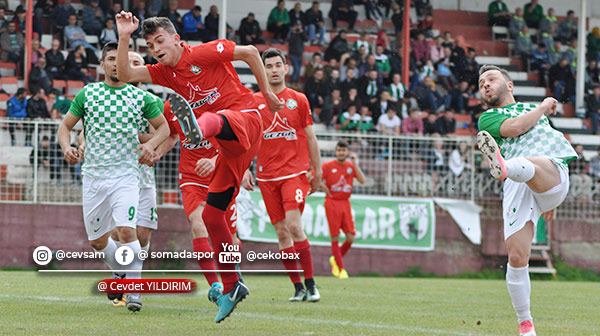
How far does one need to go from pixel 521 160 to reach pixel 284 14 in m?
17.1

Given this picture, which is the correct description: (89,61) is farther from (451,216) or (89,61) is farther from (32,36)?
(451,216)

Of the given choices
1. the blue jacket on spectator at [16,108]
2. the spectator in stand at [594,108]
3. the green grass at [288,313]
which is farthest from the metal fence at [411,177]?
the spectator in stand at [594,108]

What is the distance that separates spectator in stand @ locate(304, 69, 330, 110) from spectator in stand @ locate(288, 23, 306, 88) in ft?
1.99

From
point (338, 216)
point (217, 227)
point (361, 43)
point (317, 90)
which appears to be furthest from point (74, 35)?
point (217, 227)

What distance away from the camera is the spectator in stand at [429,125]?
62.6ft

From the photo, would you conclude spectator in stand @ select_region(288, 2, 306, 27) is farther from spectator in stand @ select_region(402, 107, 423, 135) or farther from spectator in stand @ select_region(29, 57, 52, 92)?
spectator in stand @ select_region(29, 57, 52, 92)

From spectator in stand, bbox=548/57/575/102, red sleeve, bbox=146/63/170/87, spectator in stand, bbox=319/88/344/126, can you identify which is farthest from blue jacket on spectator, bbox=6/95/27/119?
spectator in stand, bbox=548/57/575/102

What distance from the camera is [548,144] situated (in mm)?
6461

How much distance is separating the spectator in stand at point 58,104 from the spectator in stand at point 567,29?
49.8ft

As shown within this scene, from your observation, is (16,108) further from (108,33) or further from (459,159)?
(459,159)

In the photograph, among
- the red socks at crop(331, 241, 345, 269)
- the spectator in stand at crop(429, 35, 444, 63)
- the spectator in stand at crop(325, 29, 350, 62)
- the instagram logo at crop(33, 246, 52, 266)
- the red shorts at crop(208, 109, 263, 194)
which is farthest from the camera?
the spectator in stand at crop(429, 35, 444, 63)

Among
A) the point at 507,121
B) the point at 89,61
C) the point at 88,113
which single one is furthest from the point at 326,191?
the point at 507,121

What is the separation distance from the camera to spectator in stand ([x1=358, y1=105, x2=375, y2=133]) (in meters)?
18.8

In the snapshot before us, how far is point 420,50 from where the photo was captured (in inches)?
898
